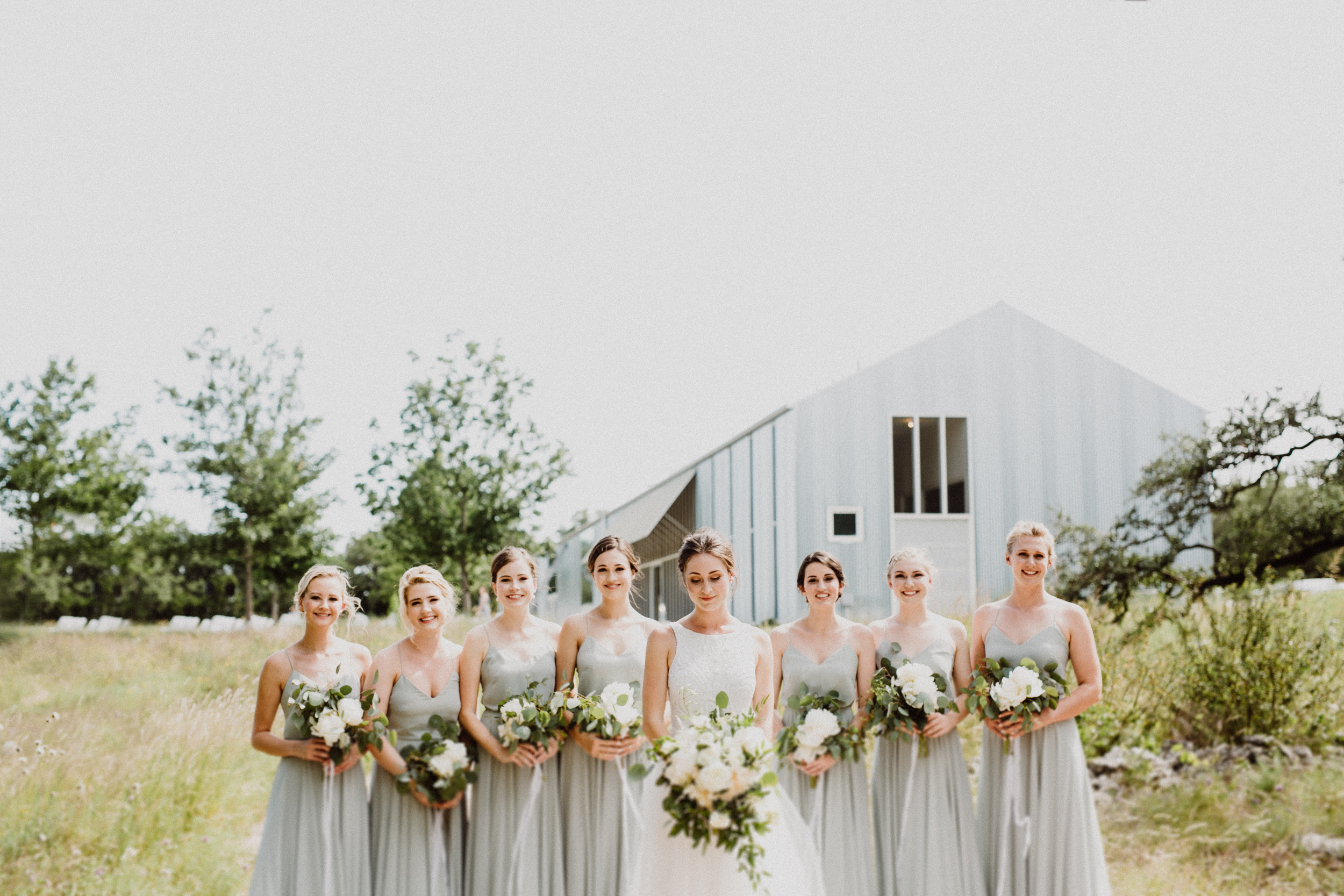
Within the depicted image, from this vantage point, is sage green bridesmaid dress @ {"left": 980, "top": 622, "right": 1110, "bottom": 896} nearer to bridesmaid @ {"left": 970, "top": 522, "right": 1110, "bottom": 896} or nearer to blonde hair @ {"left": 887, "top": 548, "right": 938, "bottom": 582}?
bridesmaid @ {"left": 970, "top": 522, "right": 1110, "bottom": 896}

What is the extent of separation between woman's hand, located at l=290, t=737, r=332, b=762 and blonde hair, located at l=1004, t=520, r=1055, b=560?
3.02m

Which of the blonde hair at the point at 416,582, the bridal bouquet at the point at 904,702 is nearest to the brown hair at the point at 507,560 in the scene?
the blonde hair at the point at 416,582

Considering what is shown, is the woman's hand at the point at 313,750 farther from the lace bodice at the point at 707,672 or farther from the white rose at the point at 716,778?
the white rose at the point at 716,778

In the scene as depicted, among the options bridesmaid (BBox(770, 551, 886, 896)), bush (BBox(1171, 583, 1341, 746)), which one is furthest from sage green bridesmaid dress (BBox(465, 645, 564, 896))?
bush (BBox(1171, 583, 1341, 746))

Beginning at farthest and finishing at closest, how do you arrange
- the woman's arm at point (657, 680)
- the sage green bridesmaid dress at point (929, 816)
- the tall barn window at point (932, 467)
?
the tall barn window at point (932, 467) → the sage green bridesmaid dress at point (929, 816) → the woman's arm at point (657, 680)

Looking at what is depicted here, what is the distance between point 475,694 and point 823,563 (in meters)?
1.60

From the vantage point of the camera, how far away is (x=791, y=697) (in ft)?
13.7

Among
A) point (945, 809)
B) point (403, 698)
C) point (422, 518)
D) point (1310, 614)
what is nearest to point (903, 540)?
point (1310, 614)

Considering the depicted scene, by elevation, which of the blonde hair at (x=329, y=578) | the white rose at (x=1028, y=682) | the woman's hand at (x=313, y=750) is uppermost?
the blonde hair at (x=329, y=578)

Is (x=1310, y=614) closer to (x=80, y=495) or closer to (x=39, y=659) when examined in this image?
(x=39, y=659)

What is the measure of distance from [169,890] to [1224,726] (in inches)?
308

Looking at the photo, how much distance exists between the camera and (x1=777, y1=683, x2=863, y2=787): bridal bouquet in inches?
152

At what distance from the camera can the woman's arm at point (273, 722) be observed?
13.1ft

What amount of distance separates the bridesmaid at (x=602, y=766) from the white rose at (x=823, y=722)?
0.74 metres
